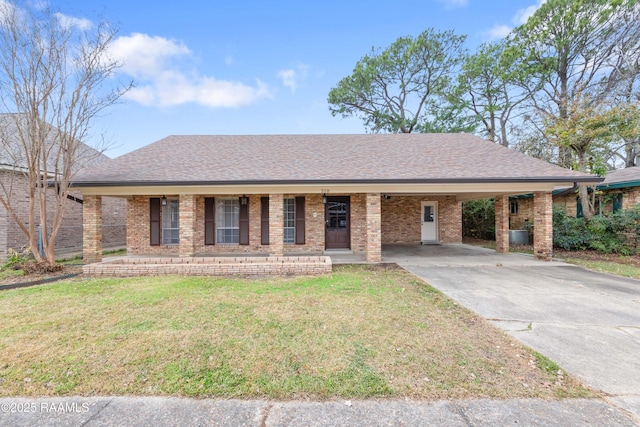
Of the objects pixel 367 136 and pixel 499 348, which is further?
pixel 367 136

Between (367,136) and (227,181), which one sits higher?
(367,136)

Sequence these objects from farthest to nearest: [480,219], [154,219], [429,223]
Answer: [480,219] < [429,223] < [154,219]

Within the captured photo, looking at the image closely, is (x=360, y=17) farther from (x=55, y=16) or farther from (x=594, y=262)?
(x=594, y=262)

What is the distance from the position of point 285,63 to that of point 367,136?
6.34 metres

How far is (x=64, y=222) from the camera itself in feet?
36.8

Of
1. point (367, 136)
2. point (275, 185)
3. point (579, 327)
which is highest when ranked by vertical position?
point (367, 136)

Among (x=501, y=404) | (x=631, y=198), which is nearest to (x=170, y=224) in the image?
(x=501, y=404)

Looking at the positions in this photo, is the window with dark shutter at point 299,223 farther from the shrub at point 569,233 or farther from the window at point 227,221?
the shrub at point 569,233

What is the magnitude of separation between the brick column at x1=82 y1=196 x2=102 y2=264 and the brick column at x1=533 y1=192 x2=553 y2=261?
14.3 metres

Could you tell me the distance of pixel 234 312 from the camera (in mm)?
4285

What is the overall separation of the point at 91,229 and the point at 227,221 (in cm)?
414

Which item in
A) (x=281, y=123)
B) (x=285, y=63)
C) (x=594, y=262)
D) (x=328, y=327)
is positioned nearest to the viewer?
(x=328, y=327)

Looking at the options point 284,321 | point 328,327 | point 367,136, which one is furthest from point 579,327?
point 367,136

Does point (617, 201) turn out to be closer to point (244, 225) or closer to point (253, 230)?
point (253, 230)
